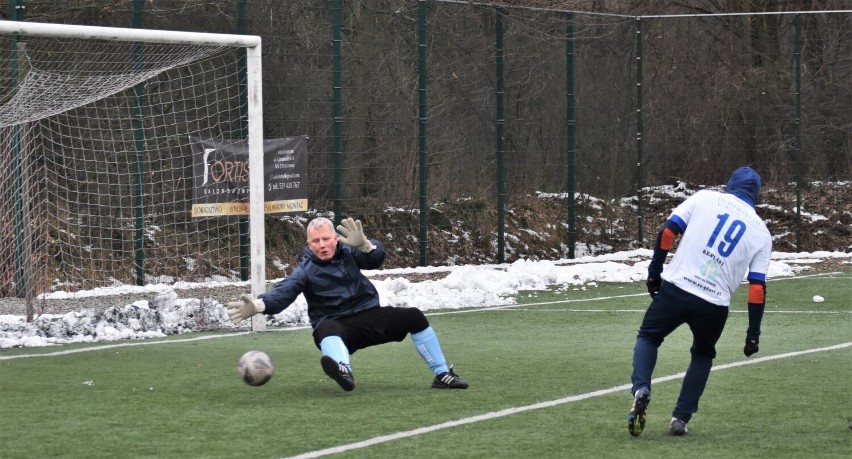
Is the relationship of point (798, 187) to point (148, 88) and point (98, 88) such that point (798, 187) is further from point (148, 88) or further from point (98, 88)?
point (98, 88)

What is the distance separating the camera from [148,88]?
1700 cm

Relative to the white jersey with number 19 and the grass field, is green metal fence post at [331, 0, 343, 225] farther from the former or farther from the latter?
the white jersey with number 19

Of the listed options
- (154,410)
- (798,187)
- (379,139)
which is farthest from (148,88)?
(798,187)

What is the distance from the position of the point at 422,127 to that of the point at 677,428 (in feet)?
42.5

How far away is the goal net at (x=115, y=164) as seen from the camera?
14586 mm

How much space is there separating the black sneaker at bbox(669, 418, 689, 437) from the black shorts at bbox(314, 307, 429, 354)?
7.88 feet

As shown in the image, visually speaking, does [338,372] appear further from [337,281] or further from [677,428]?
[677,428]

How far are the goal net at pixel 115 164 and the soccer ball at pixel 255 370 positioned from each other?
5.17 metres

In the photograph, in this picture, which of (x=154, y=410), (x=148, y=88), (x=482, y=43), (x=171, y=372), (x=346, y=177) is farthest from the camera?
(x=482, y=43)

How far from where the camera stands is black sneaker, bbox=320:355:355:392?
9234 millimetres

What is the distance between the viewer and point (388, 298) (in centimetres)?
1578

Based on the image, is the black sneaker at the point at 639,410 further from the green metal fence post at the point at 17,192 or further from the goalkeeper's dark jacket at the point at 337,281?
the green metal fence post at the point at 17,192

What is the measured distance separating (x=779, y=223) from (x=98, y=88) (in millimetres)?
13789

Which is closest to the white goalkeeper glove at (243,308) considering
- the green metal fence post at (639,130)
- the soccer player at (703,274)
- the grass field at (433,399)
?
the grass field at (433,399)
